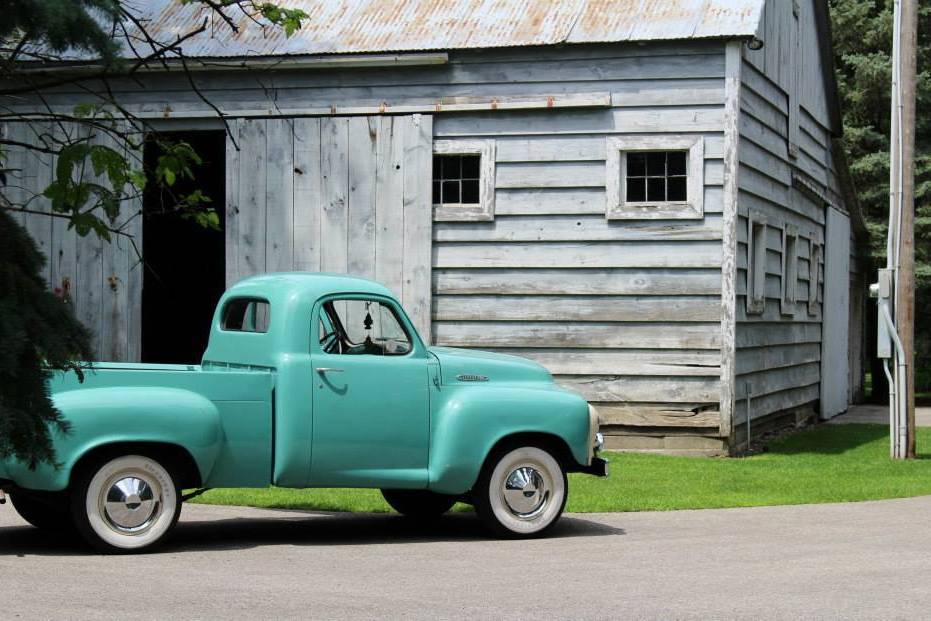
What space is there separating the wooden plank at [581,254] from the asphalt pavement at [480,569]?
15.6 ft

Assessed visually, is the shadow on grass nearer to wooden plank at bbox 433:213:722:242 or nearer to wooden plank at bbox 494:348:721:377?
wooden plank at bbox 494:348:721:377

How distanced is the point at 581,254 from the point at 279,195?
3648mm

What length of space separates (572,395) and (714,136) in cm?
622

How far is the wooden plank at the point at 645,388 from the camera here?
16062 mm

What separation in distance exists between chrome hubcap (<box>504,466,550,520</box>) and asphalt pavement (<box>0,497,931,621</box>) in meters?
0.26

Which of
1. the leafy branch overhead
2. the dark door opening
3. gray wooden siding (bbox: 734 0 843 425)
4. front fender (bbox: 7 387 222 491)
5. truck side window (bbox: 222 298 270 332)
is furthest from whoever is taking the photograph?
the dark door opening

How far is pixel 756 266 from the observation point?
699 inches

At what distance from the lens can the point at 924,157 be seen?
30.0 meters

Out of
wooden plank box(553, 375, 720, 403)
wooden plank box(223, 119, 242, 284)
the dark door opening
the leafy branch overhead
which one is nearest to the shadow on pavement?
the leafy branch overhead

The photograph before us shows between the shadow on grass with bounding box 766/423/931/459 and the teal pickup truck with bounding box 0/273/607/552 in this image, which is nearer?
the teal pickup truck with bounding box 0/273/607/552

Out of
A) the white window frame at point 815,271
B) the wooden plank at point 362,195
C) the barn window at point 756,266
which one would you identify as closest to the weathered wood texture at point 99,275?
the wooden plank at point 362,195

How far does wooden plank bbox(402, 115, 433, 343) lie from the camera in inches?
653

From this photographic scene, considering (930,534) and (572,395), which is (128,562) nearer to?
(572,395)

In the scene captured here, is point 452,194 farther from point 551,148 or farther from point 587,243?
point 587,243
